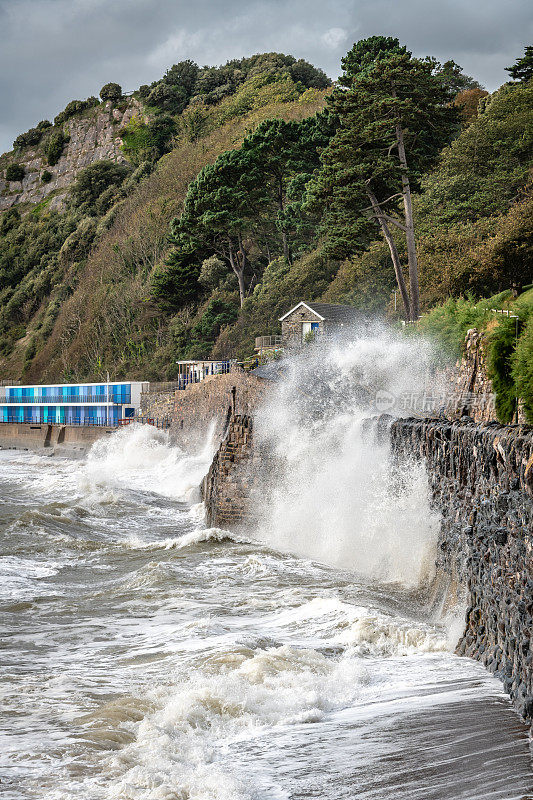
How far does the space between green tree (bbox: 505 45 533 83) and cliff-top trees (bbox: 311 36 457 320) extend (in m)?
15.7

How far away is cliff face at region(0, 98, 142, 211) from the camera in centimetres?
11156

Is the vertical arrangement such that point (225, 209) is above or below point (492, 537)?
above

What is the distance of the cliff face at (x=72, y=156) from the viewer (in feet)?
366

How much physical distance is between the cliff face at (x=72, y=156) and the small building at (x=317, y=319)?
7682cm

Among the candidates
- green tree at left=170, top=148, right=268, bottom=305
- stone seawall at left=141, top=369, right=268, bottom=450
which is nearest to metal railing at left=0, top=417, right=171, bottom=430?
stone seawall at left=141, top=369, right=268, bottom=450

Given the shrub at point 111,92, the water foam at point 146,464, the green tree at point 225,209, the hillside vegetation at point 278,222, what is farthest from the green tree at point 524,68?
the shrub at point 111,92

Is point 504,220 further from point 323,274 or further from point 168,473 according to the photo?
point 323,274

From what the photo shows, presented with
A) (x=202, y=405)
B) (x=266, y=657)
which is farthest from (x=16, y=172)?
(x=266, y=657)

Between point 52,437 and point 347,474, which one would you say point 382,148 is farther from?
point 52,437

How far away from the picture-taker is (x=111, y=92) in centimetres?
11781

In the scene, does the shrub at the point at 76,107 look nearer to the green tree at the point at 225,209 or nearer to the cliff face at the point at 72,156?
the cliff face at the point at 72,156

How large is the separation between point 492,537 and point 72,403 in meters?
49.7

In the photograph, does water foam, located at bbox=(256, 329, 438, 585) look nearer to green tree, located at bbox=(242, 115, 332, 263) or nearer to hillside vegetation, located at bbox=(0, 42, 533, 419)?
hillside vegetation, located at bbox=(0, 42, 533, 419)

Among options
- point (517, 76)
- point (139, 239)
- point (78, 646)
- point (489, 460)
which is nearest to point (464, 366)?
point (489, 460)
